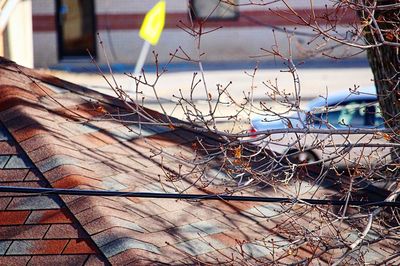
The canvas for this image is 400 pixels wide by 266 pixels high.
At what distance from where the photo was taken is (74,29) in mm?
32125

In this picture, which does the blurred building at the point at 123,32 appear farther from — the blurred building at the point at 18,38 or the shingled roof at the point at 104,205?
the shingled roof at the point at 104,205

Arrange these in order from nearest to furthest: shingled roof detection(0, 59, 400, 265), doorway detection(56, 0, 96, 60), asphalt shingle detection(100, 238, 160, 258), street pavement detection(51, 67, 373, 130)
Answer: asphalt shingle detection(100, 238, 160, 258), shingled roof detection(0, 59, 400, 265), street pavement detection(51, 67, 373, 130), doorway detection(56, 0, 96, 60)

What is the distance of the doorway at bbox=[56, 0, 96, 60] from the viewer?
31859 mm

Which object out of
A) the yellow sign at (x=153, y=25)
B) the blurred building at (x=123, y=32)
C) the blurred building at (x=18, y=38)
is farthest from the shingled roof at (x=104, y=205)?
the blurred building at (x=123, y=32)

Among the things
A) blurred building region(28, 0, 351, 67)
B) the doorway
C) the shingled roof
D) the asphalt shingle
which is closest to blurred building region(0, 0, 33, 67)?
the shingled roof

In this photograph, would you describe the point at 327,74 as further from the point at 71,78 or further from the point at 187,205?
the point at 187,205

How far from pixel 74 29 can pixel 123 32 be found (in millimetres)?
2055

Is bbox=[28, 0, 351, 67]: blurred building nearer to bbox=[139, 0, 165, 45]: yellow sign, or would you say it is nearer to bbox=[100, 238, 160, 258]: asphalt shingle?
bbox=[139, 0, 165, 45]: yellow sign

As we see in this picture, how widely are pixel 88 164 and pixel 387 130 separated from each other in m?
1.77

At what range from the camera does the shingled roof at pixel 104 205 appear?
4.71 m

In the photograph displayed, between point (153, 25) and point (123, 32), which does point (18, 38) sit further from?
point (123, 32)

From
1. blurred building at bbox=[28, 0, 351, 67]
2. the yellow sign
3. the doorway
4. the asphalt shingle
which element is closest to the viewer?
the asphalt shingle

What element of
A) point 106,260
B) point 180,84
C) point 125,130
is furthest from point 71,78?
point 106,260

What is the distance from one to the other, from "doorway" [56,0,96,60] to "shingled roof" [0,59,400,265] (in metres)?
25.8
